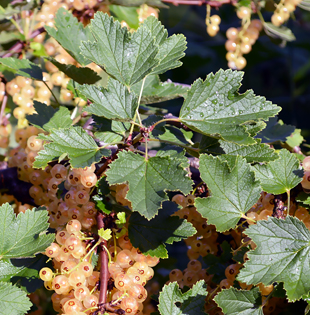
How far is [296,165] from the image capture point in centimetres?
68

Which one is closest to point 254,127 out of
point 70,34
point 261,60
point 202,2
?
point 70,34

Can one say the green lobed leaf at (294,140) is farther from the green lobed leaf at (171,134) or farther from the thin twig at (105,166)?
the thin twig at (105,166)

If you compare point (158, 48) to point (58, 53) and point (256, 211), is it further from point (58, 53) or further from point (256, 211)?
point (58, 53)

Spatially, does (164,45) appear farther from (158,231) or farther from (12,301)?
(12,301)

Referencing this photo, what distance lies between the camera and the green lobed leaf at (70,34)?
2.75 ft

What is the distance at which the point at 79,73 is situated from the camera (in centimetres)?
86

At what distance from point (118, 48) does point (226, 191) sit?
0.32 m

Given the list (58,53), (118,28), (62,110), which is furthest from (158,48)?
(58,53)

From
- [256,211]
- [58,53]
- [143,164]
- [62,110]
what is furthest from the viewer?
[58,53]

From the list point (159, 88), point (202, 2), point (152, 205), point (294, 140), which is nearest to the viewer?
point (152, 205)

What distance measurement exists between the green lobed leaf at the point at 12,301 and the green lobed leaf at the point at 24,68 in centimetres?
49

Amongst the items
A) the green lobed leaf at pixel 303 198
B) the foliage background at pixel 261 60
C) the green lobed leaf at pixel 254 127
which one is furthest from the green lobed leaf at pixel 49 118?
the foliage background at pixel 261 60

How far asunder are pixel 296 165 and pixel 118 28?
41 cm

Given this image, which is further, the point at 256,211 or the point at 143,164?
the point at 256,211
